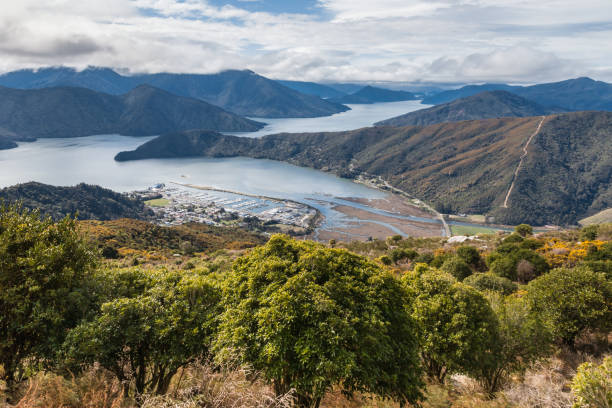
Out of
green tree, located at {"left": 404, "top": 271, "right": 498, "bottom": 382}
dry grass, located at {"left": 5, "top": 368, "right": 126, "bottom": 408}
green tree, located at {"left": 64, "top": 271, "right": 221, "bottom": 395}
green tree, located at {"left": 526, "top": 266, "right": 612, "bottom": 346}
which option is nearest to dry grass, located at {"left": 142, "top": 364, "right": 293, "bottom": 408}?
green tree, located at {"left": 64, "top": 271, "right": 221, "bottom": 395}

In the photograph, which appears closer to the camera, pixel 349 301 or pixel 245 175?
pixel 349 301

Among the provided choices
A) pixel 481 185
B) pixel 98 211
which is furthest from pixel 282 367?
pixel 481 185

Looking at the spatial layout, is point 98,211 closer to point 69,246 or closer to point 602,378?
point 69,246

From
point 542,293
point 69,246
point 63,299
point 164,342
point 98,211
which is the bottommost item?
point 98,211

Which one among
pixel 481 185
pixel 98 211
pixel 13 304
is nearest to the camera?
pixel 13 304

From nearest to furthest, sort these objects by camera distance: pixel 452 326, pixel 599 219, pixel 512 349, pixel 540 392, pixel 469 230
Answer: pixel 540 392, pixel 452 326, pixel 512 349, pixel 599 219, pixel 469 230

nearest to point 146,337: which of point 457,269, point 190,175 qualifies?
point 457,269

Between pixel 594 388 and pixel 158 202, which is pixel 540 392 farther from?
pixel 158 202
